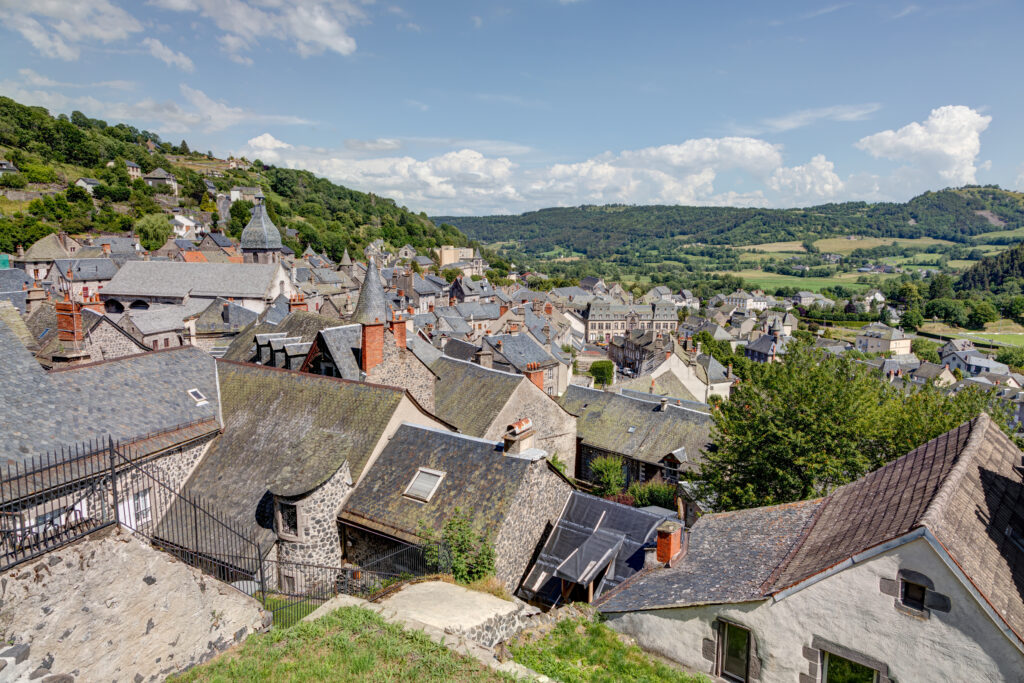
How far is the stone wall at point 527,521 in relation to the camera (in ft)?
47.8

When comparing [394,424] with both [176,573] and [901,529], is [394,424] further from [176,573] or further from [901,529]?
[901,529]

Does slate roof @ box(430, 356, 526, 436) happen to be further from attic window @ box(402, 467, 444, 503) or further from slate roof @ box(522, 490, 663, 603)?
slate roof @ box(522, 490, 663, 603)

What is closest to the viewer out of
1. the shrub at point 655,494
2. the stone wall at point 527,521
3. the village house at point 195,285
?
the stone wall at point 527,521

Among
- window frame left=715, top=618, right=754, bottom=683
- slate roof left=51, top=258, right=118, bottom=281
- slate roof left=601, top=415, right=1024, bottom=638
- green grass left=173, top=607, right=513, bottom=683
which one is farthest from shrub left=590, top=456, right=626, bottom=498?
slate roof left=51, top=258, right=118, bottom=281

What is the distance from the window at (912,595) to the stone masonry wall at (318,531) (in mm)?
13006

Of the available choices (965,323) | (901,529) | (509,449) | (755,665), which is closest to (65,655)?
(509,449)

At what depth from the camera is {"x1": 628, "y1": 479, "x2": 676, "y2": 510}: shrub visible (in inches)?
1059

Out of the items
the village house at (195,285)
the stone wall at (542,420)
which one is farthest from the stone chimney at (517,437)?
the village house at (195,285)

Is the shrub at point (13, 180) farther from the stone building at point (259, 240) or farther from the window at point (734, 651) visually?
the window at point (734, 651)

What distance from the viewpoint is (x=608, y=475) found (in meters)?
30.0

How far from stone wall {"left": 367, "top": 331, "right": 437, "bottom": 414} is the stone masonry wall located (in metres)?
6.88

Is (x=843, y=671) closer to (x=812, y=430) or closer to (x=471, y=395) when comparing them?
(x=812, y=430)

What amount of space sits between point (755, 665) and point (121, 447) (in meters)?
15.6

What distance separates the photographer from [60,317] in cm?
2333
